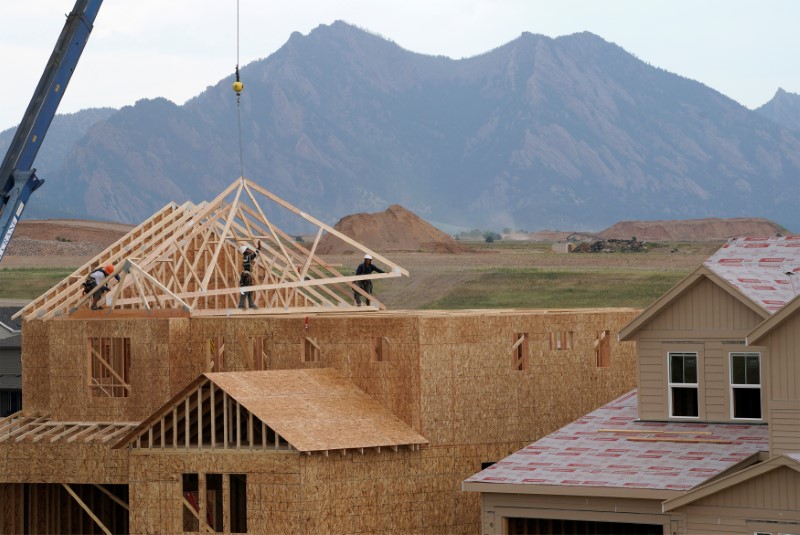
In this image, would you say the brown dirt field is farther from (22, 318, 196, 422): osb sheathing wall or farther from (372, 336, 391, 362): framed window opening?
(372, 336, 391, 362): framed window opening

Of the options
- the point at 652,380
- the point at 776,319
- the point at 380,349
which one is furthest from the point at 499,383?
the point at 776,319

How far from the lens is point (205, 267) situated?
134ft

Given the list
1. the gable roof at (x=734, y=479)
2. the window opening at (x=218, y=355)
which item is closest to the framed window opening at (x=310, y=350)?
the window opening at (x=218, y=355)

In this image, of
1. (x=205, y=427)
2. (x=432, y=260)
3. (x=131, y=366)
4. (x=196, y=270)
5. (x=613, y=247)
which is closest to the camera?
(x=205, y=427)

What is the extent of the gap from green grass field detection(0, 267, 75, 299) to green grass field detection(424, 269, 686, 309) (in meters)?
29.4

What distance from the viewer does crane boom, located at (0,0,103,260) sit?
4156 cm

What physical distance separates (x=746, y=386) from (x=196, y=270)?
16.4 metres

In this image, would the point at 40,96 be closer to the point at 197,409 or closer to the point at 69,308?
the point at 69,308

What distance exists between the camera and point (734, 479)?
25.4 metres

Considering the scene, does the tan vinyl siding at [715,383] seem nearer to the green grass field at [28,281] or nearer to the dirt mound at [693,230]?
the green grass field at [28,281]

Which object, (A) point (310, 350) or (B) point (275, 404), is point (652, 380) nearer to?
(B) point (275, 404)

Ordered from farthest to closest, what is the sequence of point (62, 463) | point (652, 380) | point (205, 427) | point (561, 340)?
point (561, 340) → point (62, 463) → point (205, 427) → point (652, 380)

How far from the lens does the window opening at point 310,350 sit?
1335 inches

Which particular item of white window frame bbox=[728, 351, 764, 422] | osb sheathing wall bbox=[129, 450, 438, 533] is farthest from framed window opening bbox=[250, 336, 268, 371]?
white window frame bbox=[728, 351, 764, 422]
